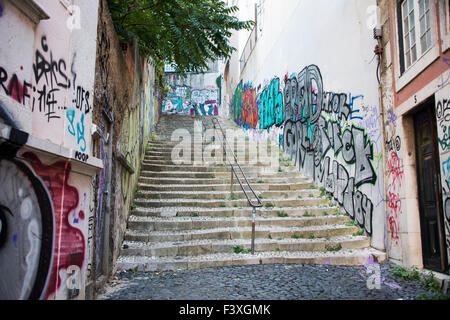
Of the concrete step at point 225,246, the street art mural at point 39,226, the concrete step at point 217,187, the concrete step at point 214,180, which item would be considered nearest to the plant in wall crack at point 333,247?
the concrete step at point 225,246

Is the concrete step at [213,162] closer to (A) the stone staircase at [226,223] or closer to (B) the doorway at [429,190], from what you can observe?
(A) the stone staircase at [226,223]

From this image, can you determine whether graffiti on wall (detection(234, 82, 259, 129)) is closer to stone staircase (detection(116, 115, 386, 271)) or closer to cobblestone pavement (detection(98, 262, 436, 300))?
stone staircase (detection(116, 115, 386, 271))

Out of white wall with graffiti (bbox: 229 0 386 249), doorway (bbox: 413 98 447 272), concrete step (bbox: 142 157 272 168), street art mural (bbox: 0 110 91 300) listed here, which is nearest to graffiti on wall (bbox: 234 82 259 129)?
white wall with graffiti (bbox: 229 0 386 249)

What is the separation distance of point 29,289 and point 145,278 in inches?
97.5

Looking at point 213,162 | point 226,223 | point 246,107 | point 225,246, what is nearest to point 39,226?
point 225,246

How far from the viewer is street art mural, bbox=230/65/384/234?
20.8 feet

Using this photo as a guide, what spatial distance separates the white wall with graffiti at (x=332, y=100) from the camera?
20.7ft

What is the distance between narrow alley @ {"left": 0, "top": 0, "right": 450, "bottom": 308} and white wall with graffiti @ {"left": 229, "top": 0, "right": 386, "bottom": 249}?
47 mm

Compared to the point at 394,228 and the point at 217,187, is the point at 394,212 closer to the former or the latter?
the point at 394,228

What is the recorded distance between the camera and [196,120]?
632 inches

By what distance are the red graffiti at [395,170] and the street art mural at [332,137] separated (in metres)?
0.36
